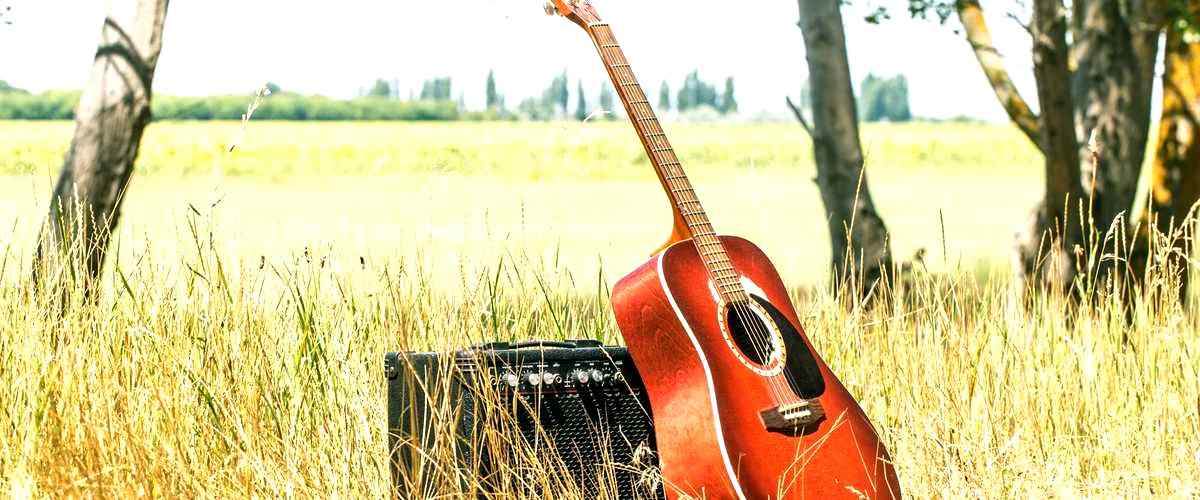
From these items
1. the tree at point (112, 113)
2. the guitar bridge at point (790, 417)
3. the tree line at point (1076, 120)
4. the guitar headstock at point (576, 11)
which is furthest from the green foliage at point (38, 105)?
the guitar bridge at point (790, 417)

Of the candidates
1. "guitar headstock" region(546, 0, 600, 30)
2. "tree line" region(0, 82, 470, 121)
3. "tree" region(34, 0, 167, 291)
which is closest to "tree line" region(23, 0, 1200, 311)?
"tree" region(34, 0, 167, 291)

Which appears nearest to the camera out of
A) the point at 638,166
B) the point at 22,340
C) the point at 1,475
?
the point at 1,475

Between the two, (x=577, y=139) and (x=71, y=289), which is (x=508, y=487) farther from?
(x=71, y=289)

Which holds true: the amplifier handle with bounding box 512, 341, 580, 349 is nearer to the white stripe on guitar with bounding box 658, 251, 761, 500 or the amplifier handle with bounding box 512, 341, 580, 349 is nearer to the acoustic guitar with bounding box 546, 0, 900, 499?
the acoustic guitar with bounding box 546, 0, 900, 499

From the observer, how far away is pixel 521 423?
2.61 m

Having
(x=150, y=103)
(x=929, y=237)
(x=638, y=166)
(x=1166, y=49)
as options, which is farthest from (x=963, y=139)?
(x=150, y=103)

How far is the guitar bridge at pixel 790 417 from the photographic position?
2.56 meters

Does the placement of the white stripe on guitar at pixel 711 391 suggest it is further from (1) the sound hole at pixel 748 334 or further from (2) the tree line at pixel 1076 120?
(2) the tree line at pixel 1076 120

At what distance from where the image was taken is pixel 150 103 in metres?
4.75

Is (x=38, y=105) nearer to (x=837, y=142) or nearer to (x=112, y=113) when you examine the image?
(x=112, y=113)

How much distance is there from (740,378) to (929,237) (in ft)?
74.4

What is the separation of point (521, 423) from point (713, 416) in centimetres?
43

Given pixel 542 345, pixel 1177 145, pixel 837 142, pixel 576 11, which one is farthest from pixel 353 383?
pixel 1177 145

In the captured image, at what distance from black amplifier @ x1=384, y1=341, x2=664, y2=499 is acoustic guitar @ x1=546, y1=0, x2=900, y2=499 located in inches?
4.4
